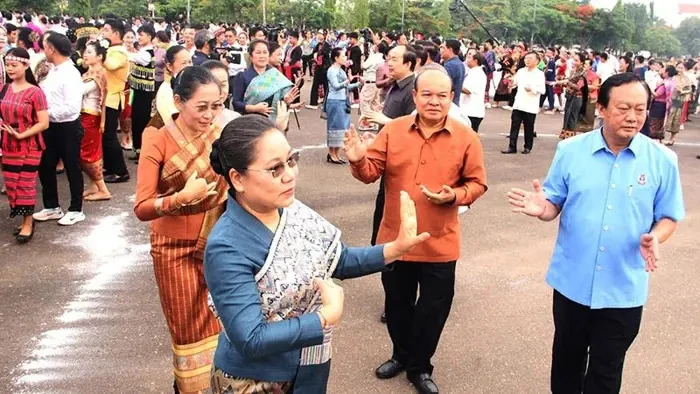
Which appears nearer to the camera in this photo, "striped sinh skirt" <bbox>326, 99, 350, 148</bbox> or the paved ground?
the paved ground

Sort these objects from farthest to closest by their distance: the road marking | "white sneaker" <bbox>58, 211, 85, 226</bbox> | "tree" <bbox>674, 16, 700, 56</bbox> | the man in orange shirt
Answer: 1. "tree" <bbox>674, 16, 700, 56</bbox>
2. "white sneaker" <bbox>58, 211, 85, 226</bbox>
3. the road marking
4. the man in orange shirt

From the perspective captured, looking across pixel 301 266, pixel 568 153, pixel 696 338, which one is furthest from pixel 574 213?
pixel 696 338

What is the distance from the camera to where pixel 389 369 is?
3736 mm

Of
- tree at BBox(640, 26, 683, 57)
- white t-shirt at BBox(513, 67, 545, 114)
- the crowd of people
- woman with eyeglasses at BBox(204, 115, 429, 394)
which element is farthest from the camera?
tree at BBox(640, 26, 683, 57)

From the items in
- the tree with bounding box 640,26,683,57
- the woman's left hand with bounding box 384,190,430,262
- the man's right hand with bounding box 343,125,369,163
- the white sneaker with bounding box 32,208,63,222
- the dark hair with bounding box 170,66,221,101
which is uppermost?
the tree with bounding box 640,26,683,57

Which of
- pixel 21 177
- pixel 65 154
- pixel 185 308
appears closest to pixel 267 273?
pixel 185 308

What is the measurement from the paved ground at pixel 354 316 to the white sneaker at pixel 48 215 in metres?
0.13

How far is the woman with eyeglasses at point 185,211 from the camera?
9.97 feet

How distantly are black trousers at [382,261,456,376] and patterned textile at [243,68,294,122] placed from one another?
274cm

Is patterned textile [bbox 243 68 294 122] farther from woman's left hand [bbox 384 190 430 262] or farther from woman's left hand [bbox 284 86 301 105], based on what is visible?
woman's left hand [bbox 384 190 430 262]

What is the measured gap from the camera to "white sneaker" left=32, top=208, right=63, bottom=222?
20.7 ft

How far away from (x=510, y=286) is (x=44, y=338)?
342cm

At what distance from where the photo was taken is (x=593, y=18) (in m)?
49.0

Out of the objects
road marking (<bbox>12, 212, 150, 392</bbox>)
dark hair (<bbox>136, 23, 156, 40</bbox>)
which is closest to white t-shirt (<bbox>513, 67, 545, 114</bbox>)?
dark hair (<bbox>136, 23, 156, 40</bbox>)
